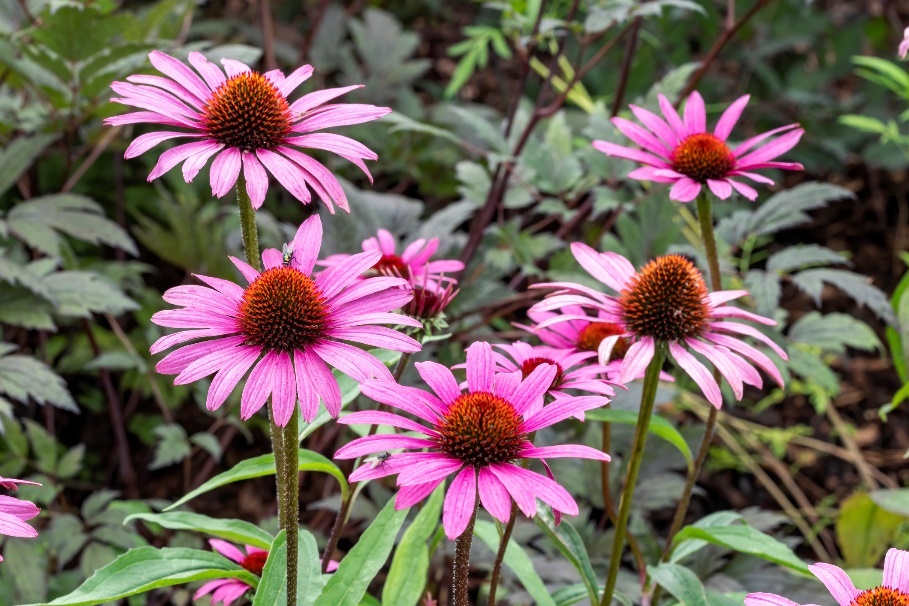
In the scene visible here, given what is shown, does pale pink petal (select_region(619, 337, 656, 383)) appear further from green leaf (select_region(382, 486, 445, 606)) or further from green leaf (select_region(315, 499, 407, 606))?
green leaf (select_region(382, 486, 445, 606))

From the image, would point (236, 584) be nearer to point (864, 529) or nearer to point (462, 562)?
point (462, 562)

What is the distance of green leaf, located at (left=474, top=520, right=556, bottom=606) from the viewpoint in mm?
1317

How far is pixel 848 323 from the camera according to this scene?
6.02ft

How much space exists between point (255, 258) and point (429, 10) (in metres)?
2.56

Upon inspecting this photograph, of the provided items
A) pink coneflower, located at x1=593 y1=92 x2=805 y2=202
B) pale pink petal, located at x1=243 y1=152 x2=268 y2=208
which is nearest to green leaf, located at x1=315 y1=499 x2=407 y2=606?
pale pink petal, located at x1=243 y1=152 x2=268 y2=208

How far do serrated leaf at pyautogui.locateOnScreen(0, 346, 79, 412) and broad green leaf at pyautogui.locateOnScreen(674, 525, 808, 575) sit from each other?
3.40 ft

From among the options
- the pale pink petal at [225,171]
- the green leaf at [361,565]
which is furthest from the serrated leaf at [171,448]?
the pale pink petal at [225,171]

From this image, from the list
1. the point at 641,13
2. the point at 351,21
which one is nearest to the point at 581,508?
the point at 641,13

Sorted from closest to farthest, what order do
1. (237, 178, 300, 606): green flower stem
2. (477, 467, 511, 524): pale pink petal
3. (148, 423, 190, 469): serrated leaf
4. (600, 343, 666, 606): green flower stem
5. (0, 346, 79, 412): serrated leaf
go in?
(477, 467, 511, 524): pale pink petal
(237, 178, 300, 606): green flower stem
(600, 343, 666, 606): green flower stem
(0, 346, 79, 412): serrated leaf
(148, 423, 190, 469): serrated leaf

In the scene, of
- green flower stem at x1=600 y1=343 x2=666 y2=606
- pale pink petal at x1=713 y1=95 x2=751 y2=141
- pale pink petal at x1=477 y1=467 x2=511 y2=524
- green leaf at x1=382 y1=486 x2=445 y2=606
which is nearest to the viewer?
pale pink petal at x1=477 y1=467 x2=511 y2=524

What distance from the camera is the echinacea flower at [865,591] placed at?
96 cm

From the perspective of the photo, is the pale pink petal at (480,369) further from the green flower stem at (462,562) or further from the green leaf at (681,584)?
the green leaf at (681,584)

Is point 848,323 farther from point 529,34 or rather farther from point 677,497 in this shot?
point 529,34

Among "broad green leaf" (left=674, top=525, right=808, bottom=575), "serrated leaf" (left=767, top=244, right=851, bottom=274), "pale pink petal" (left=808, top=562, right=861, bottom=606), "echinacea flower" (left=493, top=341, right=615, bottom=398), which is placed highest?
"serrated leaf" (left=767, top=244, right=851, bottom=274)
